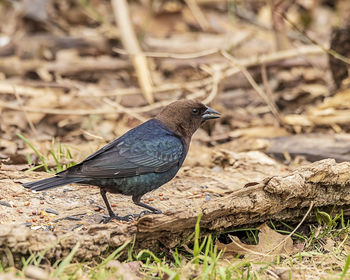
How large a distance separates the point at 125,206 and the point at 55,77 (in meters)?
4.48

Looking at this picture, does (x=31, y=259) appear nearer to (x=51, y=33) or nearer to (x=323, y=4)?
(x=51, y=33)

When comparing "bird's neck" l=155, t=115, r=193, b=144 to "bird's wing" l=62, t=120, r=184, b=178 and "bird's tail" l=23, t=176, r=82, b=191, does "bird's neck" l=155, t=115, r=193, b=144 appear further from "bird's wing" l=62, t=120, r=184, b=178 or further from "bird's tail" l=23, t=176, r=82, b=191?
"bird's tail" l=23, t=176, r=82, b=191

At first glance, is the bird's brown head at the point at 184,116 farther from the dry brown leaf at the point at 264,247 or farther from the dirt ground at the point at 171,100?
the dry brown leaf at the point at 264,247

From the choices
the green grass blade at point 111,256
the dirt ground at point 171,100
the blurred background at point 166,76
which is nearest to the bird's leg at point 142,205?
the dirt ground at point 171,100

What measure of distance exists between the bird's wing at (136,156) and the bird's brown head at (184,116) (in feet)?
0.67

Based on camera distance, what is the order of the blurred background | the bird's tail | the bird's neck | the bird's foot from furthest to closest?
the blurred background < the bird's neck < the bird's foot < the bird's tail

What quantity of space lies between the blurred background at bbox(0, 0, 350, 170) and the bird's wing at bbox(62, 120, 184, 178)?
104 cm

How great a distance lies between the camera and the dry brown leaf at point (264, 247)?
371 cm

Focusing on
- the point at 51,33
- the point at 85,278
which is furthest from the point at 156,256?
the point at 51,33

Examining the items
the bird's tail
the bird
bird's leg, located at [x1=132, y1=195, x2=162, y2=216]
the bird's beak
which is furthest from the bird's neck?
the bird's tail

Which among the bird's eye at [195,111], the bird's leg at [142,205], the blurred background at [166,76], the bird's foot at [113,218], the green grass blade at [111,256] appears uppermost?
the green grass blade at [111,256]

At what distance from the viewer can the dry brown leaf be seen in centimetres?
371

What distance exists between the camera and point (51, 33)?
9781 mm

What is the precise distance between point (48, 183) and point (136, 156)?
2.54 ft
